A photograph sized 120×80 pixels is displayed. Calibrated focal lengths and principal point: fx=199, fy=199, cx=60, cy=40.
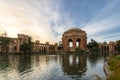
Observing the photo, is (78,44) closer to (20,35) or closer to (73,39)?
(73,39)

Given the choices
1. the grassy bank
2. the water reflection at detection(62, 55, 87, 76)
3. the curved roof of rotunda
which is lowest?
the water reflection at detection(62, 55, 87, 76)

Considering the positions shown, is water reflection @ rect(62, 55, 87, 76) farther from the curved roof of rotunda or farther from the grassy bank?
the curved roof of rotunda

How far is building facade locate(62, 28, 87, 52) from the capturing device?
182250 mm

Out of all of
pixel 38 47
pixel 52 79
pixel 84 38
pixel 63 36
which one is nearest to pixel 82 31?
pixel 84 38

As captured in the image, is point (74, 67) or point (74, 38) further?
point (74, 38)

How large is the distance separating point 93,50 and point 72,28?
3968cm

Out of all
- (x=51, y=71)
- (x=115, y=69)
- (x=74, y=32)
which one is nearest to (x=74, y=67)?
(x=51, y=71)

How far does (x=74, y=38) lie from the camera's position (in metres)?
183

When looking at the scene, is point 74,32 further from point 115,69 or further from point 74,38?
point 115,69

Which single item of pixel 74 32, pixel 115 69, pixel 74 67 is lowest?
pixel 74 67

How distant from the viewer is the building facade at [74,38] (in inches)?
7175

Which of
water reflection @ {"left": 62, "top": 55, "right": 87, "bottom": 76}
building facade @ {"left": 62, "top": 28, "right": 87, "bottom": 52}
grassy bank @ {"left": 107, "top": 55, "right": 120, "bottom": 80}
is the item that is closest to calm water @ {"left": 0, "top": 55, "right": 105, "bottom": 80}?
water reflection @ {"left": 62, "top": 55, "right": 87, "bottom": 76}

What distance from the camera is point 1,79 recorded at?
25.8m

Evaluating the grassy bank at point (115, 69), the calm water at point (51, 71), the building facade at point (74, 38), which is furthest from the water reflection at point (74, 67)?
the building facade at point (74, 38)
